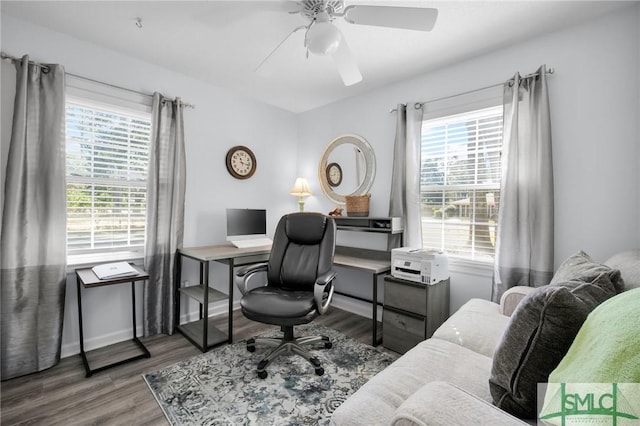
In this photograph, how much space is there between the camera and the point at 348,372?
218cm

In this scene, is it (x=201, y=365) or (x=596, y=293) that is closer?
(x=596, y=293)

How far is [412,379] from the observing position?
4.07 feet

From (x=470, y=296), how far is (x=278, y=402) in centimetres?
185

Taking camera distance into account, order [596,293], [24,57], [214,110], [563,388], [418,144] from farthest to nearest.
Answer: [214,110] < [418,144] < [24,57] < [596,293] < [563,388]

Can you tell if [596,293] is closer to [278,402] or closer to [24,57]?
[278,402]

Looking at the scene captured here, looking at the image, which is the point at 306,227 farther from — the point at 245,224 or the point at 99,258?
the point at 99,258

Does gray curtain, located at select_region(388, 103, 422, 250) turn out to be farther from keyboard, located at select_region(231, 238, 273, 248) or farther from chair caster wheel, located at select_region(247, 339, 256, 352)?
chair caster wheel, located at select_region(247, 339, 256, 352)

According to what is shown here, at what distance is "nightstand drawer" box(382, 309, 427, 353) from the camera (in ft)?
7.82

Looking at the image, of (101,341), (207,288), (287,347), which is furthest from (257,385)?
(101,341)

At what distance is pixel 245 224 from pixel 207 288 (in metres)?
0.91

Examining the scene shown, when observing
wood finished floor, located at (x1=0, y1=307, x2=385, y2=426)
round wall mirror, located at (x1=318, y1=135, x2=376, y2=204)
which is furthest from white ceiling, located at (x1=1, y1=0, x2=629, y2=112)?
wood finished floor, located at (x1=0, y1=307, x2=385, y2=426)

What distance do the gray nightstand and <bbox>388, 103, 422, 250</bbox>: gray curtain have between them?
1.73ft

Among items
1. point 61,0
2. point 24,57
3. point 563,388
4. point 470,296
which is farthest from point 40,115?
point 470,296

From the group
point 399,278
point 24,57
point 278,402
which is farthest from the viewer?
point 399,278
